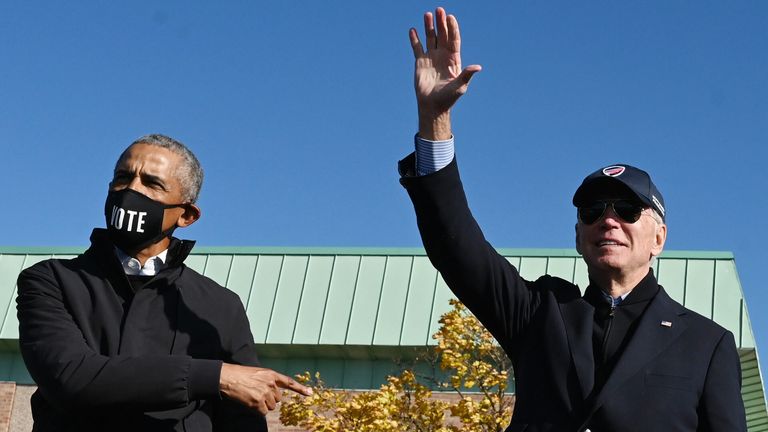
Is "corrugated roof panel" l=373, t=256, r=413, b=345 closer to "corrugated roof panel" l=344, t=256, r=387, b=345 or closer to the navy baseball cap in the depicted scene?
"corrugated roof panel" l=344, t=256, r=387, b=345

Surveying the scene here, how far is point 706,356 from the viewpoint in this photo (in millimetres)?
4398

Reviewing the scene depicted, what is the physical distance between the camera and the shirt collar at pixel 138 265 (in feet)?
16.1

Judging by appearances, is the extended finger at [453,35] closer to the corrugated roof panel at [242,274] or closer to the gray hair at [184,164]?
the gray hair at [184,164]

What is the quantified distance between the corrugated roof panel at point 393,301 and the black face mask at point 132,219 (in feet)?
61.5

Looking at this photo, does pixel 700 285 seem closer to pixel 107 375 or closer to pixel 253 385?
pixel 253 385

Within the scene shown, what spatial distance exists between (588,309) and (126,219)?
1821 mm

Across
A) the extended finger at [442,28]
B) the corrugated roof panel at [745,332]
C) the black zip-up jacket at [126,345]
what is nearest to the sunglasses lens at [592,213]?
the extended finger at [442,28]

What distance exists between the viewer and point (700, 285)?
2341 cm

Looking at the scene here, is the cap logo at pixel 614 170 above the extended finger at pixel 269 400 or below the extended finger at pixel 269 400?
above

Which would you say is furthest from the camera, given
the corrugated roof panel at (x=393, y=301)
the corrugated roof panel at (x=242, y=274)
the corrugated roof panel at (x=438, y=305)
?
the corrugated roof panel at (x=242, y=274)

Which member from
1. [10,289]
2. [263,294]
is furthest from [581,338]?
[10,289]

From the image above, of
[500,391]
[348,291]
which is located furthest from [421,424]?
[348,291]

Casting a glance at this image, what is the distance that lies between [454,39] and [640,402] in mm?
1432

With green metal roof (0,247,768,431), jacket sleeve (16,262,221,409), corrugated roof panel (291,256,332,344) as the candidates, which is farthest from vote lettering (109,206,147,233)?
corrugated roof panel (291,256,332,344)
